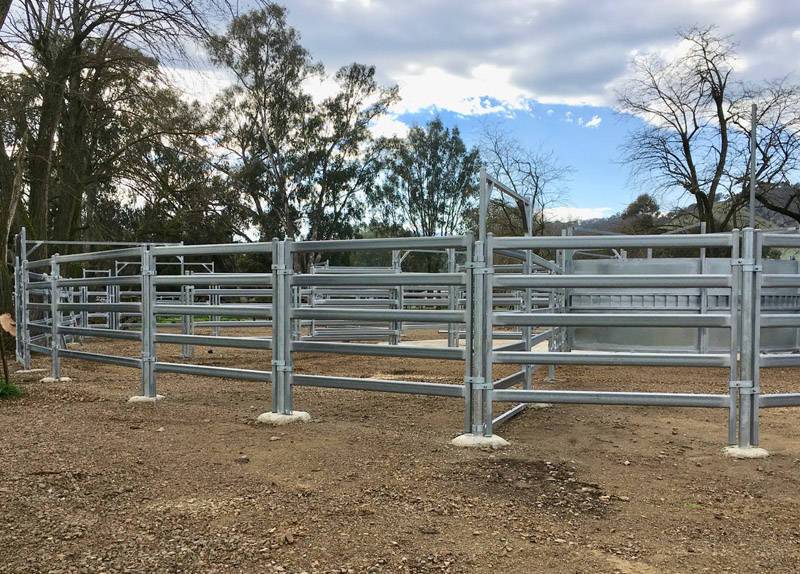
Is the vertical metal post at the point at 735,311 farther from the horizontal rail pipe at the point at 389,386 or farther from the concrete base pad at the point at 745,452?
the horizontal rail pipe at the point at 389,386

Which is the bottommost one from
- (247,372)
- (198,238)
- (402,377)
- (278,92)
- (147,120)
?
(402,377)

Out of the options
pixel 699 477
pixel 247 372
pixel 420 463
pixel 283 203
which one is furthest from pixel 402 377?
pixel 283 203

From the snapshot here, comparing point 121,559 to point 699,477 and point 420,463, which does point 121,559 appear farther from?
point 699,477

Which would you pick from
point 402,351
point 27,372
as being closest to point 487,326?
point 402,351

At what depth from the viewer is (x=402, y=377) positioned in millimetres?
8508

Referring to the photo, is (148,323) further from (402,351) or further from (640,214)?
(640,214)

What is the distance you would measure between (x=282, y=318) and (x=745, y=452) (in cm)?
351

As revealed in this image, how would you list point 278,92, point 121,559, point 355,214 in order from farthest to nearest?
point 355,214
point 278,92
point 121,559

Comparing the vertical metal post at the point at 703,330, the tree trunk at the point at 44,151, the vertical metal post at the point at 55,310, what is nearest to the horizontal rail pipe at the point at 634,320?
the vertical metal post at the point at 703,330

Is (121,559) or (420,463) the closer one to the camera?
(121,559)

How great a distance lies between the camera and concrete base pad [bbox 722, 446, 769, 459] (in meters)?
4.20

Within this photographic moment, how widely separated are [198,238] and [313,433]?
3176 cm

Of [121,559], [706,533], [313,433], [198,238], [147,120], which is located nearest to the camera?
[121,559]

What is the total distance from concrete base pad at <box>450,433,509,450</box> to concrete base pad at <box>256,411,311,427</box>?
1.41 metres
